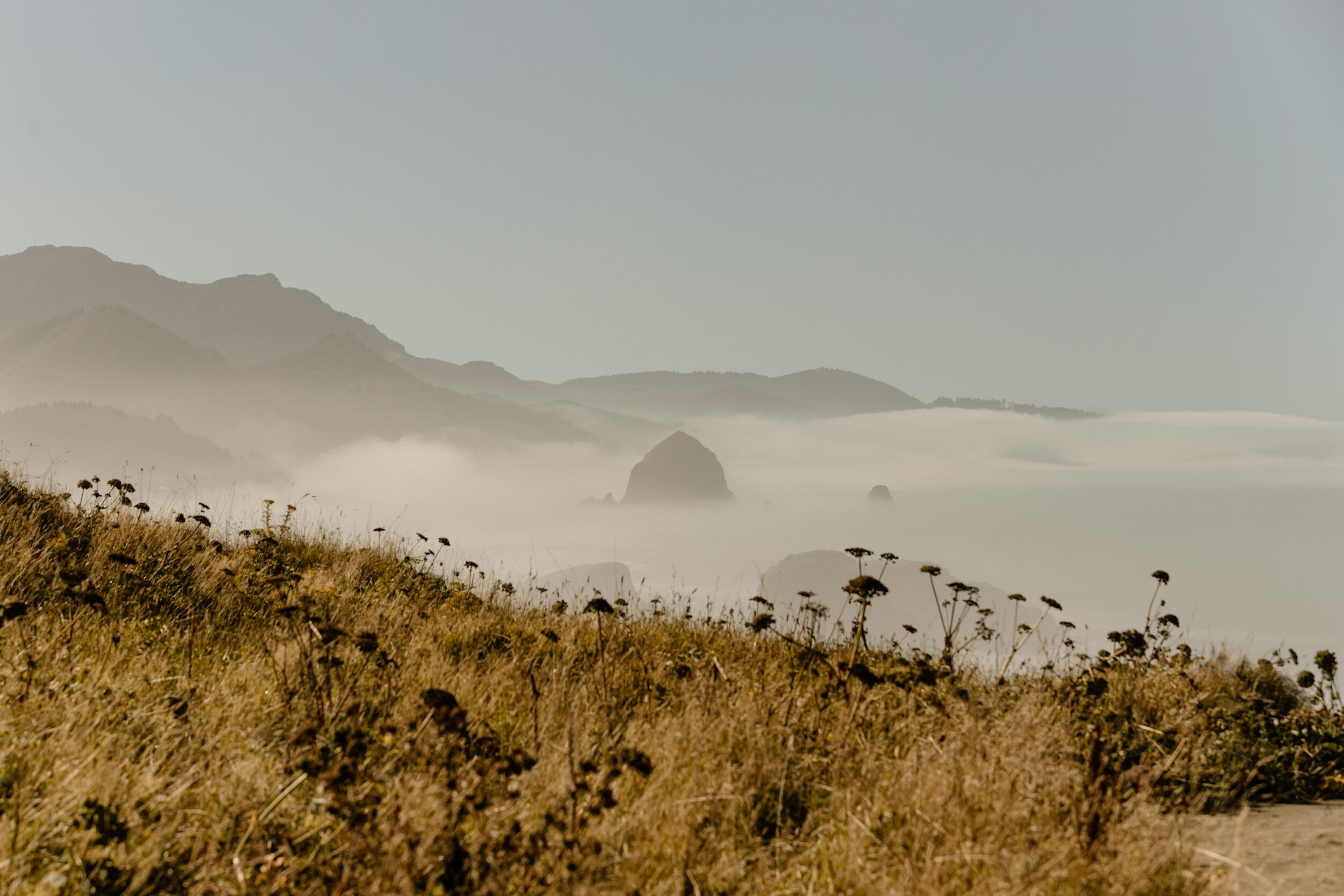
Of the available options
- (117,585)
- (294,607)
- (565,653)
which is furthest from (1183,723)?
(117,585)

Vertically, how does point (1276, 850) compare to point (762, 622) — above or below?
below

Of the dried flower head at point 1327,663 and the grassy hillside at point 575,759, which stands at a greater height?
the dried flower head at point 1327,663

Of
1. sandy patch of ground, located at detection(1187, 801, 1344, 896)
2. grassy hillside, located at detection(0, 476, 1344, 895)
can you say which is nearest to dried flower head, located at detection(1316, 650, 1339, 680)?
grassy hillside, located at detection(0, 476, 1344, 895)

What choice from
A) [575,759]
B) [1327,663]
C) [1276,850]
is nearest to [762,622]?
[575,759]

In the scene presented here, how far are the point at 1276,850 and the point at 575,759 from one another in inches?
132

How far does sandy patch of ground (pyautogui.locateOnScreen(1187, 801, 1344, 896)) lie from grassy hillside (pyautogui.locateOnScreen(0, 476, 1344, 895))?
0.19 m

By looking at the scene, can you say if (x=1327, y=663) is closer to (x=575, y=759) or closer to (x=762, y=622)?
(x=762, y=622)

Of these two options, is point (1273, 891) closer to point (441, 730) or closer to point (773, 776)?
point (773, 776)

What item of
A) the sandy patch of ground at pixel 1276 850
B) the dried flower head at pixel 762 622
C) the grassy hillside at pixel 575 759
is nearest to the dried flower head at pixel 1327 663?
the grassy hillside at pixel 575 759

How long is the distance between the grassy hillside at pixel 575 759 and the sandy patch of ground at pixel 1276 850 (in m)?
0.19

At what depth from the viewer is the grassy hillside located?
2.52 metres

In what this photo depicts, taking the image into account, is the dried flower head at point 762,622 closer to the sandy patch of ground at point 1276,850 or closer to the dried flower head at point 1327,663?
the sandy patch of ground at point 1276,850

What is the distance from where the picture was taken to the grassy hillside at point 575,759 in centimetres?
252

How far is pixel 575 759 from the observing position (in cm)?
354
